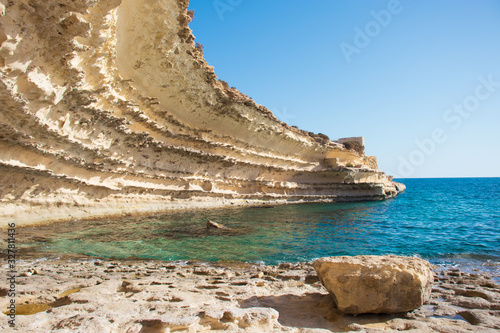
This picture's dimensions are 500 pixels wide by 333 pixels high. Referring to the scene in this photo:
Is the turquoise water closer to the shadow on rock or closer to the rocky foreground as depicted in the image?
the rocky foreground

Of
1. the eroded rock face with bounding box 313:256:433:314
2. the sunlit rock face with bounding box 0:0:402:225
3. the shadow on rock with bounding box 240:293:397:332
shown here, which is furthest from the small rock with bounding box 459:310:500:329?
the sunlit rock face with bounding box 0:0:402:225

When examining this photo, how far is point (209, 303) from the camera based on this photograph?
3713mm

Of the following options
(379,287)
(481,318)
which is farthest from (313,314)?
(481,318)

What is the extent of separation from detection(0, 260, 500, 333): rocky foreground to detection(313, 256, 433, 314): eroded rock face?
148 mm

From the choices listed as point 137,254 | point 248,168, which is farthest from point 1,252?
point 248,168

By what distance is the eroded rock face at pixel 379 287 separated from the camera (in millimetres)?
3512

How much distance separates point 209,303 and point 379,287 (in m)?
2.12

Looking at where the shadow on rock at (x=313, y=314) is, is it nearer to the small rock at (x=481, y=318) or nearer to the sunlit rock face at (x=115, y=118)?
the small rock at (x=481, y=318)

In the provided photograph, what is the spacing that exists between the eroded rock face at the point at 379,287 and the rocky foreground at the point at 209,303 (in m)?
0.15

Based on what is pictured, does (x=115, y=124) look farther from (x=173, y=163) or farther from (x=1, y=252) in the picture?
(x=1, y=252)

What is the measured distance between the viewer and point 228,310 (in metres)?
3.24

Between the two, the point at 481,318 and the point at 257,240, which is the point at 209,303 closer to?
the point at 481,318

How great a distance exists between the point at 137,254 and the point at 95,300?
3.93m

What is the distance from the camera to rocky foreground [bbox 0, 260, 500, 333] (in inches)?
119
